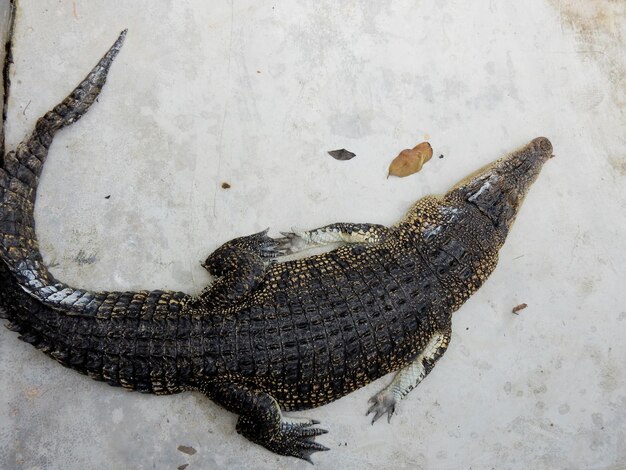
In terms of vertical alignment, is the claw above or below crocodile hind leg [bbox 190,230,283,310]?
below

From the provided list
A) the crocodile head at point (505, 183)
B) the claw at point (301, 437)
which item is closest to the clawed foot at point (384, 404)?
the claw at point (301, 437)

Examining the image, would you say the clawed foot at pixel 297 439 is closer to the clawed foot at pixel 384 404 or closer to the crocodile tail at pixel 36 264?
the clawed foot at pixel 384 404

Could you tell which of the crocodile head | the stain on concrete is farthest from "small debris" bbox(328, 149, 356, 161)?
the stain on concrete

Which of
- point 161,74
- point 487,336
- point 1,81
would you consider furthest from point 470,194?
point 1,81

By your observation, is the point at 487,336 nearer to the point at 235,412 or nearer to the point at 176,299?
the point at 235,412

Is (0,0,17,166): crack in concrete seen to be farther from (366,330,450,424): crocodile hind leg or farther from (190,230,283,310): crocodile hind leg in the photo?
(366,330,450,424): crocodile hind leg

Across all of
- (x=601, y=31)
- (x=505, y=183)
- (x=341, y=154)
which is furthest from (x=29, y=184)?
(x=601, y=31)
